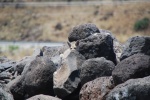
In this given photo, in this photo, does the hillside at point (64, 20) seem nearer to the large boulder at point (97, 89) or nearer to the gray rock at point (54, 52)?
the gray rock at point (54, 52)

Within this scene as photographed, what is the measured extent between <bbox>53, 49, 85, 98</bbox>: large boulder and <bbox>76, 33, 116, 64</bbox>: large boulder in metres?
0.26

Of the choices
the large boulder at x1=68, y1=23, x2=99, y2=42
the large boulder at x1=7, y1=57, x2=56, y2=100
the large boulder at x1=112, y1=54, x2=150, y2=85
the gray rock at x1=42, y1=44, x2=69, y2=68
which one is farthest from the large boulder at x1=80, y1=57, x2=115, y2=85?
the large boulder at x1=68, y1=23, x2=99, y2=42

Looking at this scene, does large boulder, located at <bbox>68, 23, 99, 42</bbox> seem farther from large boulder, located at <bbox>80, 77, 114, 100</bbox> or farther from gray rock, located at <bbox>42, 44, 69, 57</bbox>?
large boulder, located at <bbox>80, 77, 114, 100</bbox>

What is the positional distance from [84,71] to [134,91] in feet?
7.08

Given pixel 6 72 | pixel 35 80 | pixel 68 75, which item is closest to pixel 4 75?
pixel 6 72

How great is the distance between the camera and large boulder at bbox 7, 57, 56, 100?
1067cm

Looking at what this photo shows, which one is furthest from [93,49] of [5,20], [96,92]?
[5,20]

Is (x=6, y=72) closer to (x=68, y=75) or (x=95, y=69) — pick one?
(x=68, y=75)

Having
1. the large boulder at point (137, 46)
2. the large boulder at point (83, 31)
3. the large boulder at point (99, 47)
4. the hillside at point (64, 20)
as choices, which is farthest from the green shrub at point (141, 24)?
the large boulder at point (137, 46)

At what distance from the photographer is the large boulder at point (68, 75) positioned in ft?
33.5

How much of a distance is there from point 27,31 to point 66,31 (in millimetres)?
4994

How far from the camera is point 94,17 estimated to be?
160 ft

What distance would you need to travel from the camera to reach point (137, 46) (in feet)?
35.1

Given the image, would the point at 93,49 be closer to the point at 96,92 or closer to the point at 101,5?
the point at 96,92
